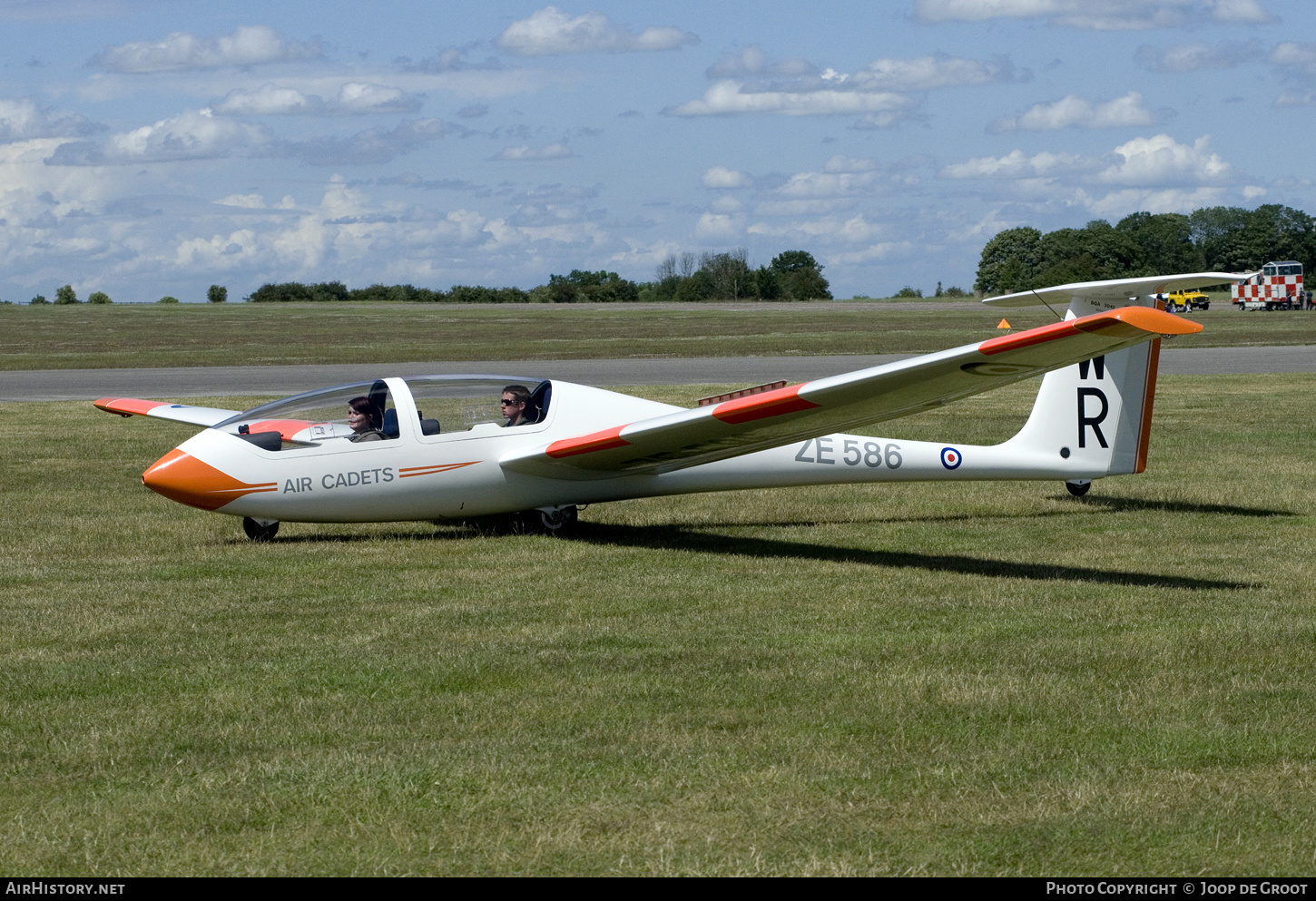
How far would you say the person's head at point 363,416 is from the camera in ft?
36.8

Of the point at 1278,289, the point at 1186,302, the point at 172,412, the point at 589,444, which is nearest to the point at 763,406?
the point at 589,444

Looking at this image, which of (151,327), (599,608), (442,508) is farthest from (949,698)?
(151,327)

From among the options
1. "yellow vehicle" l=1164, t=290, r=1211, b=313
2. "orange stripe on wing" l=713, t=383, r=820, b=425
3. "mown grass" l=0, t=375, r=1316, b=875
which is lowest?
"mown grass" l=0, t=375, r=1316, b=875

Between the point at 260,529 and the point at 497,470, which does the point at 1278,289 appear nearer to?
the point at 497,470

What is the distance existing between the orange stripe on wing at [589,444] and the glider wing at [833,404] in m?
0.01

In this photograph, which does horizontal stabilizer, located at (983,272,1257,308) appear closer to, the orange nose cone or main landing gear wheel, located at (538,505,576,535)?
main landing gear wheel, located at (538,505,576,535)

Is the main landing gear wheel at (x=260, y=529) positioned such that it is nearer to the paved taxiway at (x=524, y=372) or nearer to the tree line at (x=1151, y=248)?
the paved taxiway at (x=524, y=372)

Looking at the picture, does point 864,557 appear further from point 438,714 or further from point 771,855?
point 771,855

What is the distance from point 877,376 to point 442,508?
Result: 408cm

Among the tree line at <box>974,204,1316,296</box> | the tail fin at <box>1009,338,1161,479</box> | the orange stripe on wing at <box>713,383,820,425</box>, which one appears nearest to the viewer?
the orange stripe on wing at <box>713,383,820,425</box>

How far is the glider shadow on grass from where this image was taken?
9516 millimetres

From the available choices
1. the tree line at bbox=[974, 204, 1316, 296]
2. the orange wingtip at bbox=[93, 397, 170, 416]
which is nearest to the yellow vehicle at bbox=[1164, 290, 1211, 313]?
the tree line at bbox=[974, 204, 1316, 296]

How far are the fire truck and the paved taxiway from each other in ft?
133

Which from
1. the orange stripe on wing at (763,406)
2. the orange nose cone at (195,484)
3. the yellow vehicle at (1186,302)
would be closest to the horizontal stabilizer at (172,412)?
the orange nose cone at (195,484)
